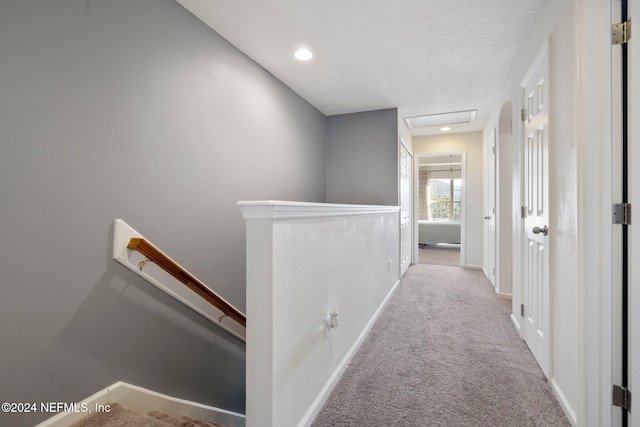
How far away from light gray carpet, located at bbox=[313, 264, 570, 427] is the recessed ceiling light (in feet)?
7.91

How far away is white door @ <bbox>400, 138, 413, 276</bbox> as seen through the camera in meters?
4.15

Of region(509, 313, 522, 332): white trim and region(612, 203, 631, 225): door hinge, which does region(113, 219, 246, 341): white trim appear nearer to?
region(612, 203, 631, 225): door hinge

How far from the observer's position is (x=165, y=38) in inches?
69.8

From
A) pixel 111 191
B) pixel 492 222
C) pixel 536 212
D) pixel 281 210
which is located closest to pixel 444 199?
pixel 492 222

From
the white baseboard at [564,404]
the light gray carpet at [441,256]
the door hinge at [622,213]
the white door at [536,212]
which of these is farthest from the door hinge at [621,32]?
the light gray carpet at [441,256]

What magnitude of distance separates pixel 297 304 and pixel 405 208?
3.60m

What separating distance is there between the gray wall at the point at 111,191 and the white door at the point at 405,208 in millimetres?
2502

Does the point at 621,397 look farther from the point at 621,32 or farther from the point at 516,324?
the point at 621,32

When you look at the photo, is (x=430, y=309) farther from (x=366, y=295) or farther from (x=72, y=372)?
(x=72, y=372)

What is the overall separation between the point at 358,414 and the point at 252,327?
826mm

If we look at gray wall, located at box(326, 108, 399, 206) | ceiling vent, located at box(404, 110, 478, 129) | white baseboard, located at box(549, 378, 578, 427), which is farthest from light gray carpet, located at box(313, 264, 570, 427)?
ceiling vent, located at box(404, 110, 478, 129)

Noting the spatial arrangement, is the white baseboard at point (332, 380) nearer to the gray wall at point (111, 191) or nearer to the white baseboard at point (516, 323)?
the gray wall at point (111, 191)

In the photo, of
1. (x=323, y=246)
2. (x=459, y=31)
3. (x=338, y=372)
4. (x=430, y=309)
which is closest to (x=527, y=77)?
(x=459, y=31)

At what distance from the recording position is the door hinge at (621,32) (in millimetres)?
1118
